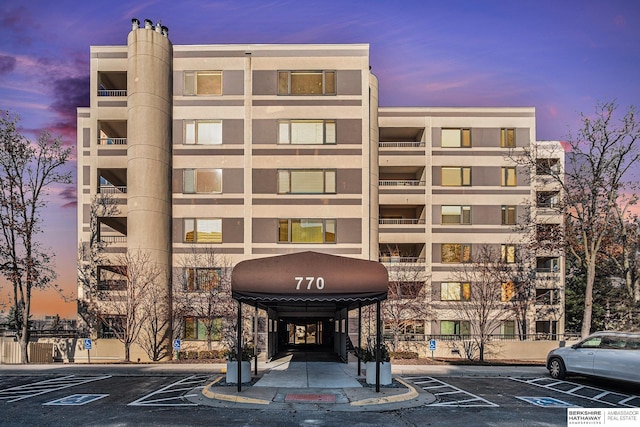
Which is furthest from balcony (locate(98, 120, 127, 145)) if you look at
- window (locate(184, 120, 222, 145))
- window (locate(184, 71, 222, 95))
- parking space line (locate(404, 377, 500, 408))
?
parking space line (locate(404, 377, 500, 408))

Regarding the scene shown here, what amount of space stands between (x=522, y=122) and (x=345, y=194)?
641 inches

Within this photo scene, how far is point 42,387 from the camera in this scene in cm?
1692

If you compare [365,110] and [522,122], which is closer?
[365,110]

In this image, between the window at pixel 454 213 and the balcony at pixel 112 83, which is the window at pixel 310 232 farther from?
the balcony at pixel 112 83

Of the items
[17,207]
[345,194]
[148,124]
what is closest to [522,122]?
[345,194]

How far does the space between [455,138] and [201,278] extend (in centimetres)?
2131

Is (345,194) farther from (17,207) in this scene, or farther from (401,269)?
(17,207)

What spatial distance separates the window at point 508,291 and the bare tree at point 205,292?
781 inches

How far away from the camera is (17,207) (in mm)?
29109

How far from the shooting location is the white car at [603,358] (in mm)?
16266

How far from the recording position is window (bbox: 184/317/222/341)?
106 feet

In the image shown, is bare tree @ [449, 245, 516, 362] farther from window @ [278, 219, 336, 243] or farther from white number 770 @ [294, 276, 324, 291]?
white number 770 @ [294, 276, 324, 291]

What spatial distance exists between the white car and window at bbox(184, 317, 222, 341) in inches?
768

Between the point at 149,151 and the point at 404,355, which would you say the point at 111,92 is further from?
the point at 404,355
